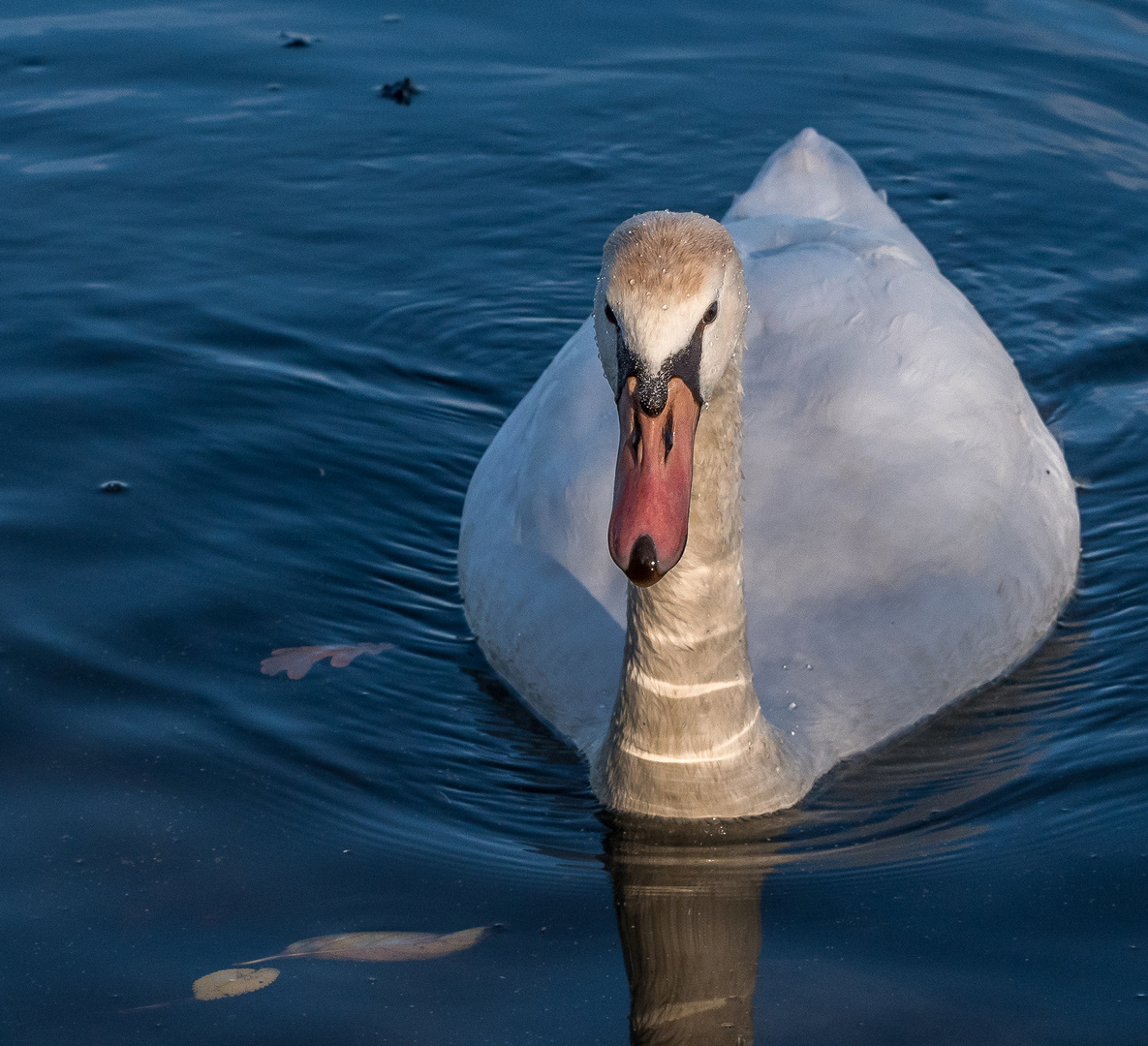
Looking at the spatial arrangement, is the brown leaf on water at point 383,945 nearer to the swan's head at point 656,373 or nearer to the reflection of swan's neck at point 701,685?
the reflection of swan's neck at point 701,685

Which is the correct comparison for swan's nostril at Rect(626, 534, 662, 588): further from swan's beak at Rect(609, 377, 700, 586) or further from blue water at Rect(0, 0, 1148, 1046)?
blue water at Rect(0, 0, 1148, 1046)

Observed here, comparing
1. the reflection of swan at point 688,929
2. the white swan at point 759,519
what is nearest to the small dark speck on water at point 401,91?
the white swan at point 759,519

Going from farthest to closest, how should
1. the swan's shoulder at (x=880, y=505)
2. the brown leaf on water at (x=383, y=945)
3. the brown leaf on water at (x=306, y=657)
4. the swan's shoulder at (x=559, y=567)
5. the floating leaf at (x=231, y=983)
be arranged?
the brown leaf on water at (x=306, y=657) → the swan's shoulder at (x=559, y=567) → the swan's shoulder at (x=880, y=505) → the brown leaf on water at (x=383, y=945) → the floating leaf at (x=231, y=983)

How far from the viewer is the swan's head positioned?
4.34m

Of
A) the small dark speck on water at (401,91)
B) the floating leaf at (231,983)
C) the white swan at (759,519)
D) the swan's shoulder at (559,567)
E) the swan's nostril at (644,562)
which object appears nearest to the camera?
the swan's nostril at (644,562)

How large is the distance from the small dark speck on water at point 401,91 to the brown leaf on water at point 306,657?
19.3 ft

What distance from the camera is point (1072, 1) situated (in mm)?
12719

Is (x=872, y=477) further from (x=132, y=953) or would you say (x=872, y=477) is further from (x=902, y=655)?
(x=132, y=953)

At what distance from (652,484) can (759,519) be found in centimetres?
167

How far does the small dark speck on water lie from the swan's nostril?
792cm

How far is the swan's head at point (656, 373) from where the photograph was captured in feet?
14.3

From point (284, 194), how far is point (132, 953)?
260 inches

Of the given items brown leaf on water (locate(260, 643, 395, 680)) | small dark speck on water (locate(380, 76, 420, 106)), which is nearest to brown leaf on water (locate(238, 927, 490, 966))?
brown leaf on water (locate(260, 643, 395, 680))

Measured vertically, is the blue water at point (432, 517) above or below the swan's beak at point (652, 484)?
below
